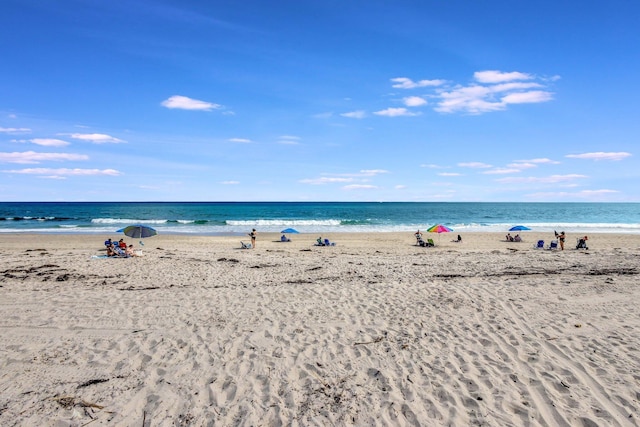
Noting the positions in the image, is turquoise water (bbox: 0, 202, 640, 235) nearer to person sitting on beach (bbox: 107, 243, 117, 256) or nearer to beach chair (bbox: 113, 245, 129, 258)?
person sitting on beach (bbox: 107, 243, 117, 256)

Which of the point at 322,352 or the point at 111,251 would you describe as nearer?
the point at 322,352

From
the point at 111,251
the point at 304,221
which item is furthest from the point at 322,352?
the point at 304,221

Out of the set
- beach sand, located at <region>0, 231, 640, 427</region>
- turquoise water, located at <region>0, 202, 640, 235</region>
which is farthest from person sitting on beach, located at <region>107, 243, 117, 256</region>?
turquoise water, located at <region>0, 202, 640, 235</region>

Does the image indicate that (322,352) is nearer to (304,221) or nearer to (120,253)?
(120,253)

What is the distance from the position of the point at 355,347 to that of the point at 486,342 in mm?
2408

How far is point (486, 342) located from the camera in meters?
7.00

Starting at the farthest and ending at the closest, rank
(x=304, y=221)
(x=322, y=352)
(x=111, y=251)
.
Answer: (x=304, y=221) → (x=111, y=251) → (x=322, y=352)

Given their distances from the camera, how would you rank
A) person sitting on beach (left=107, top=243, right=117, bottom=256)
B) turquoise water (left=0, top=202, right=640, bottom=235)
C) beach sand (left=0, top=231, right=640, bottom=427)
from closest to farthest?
beach sand (left=0, top=231, right=640, bottom=427)
person sitting on beach (left=107, top=243, right=117, bottom=256)
turquoise water (left=0, top=202, right=640, bottom=235)

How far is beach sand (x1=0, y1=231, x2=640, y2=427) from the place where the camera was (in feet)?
16.3

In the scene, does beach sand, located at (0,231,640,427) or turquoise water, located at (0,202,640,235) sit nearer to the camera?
beach sand, located at (0,231,640,427)

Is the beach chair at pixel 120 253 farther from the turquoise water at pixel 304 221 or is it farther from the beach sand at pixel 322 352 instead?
the turquoise water at pixel 304 221

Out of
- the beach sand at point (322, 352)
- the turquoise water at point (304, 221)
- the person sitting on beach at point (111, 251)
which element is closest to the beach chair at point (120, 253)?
the person sitting on beach at point (111, 251)

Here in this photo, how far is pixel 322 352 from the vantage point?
6.68 meters

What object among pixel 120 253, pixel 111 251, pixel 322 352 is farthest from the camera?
pixel 111 251
